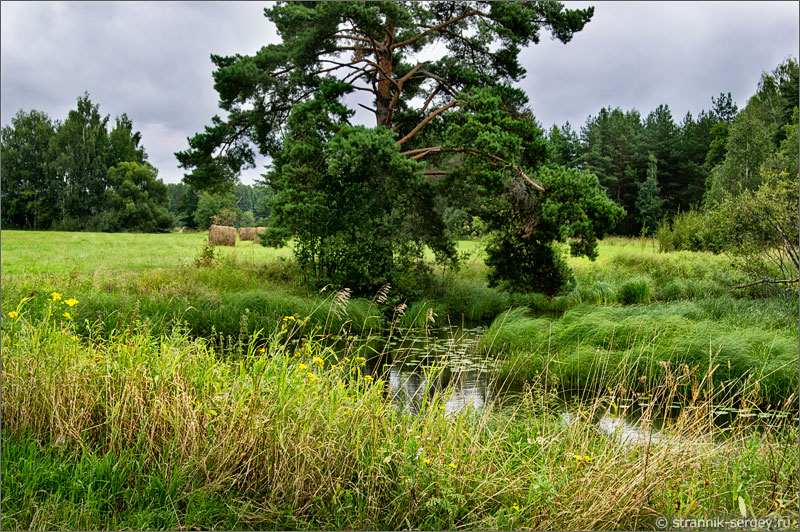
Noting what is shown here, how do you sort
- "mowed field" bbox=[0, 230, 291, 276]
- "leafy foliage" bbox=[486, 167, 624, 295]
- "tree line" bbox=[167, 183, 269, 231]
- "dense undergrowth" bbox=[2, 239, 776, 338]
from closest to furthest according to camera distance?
"dense undergrowth" bbox=[2, 239, 776, 338], "leafy foliage" bbox=[486, 167, 624, 295], "mowed field" bbox=[0, 230, 291, 276], "tree line" bbox=[167, 183, 269, 231]

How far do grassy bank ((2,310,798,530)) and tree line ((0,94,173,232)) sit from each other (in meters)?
28.4

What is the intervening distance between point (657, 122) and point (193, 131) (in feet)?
94.3

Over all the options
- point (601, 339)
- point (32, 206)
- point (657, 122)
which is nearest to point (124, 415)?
point (601, 339)

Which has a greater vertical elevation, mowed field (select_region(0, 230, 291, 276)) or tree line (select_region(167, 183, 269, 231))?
tree line (select_region(167, 183, 269, 231))

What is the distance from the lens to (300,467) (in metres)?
3.30

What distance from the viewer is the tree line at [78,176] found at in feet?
95.9

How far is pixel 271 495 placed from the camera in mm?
3217

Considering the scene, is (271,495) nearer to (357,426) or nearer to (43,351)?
(357,426)

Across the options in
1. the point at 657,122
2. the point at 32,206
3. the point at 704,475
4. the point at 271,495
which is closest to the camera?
the point at 271,495

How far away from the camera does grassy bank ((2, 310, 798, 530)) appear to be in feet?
10.0

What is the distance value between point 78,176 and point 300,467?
33629mm

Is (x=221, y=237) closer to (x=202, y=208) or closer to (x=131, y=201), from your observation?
(x=131, y=201)

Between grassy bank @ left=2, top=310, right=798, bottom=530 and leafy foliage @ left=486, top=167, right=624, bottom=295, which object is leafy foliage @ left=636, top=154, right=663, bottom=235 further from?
grassy bank @ left=2, top=310, right=798, bottom=530

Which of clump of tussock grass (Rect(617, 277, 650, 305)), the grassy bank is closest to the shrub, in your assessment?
clump of tussock grass (Rect(617, 277, 650, 305))
